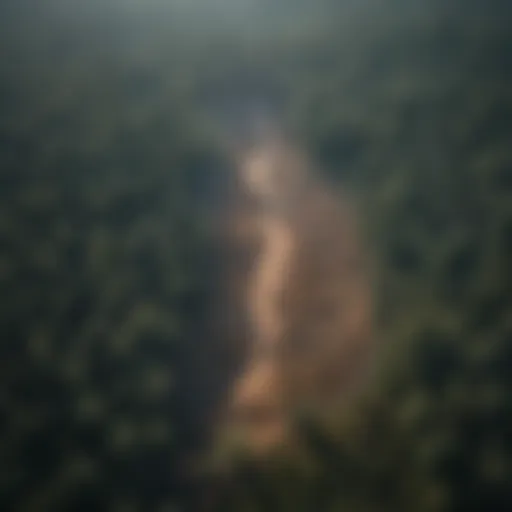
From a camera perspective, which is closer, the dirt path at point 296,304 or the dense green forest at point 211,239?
the dense green forest at point 211,239

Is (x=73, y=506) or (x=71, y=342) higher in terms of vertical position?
(x=71, y=342)

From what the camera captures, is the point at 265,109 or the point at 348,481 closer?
the point at 348,481

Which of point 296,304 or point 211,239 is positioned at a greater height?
point 211,239

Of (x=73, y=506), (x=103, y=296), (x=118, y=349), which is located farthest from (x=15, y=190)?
(x=73, y=506)

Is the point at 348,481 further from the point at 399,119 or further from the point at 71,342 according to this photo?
the point at 399,119

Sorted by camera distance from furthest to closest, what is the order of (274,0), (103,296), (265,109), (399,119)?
(274,0), (265,109), (399,119), (103,296)

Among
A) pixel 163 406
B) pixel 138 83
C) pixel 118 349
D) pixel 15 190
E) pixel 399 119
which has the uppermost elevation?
pixel 138 83

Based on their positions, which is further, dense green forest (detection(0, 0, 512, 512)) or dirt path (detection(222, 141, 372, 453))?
dirt path (detection(222, 141, 372, 453))

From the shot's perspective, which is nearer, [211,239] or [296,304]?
[296,304]
